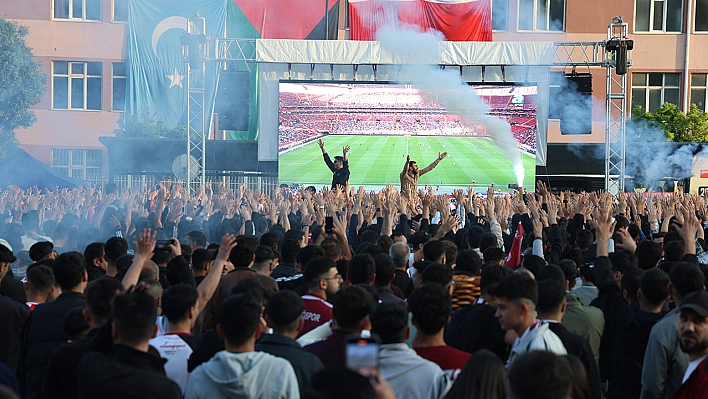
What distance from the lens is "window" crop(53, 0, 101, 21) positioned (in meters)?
29.8

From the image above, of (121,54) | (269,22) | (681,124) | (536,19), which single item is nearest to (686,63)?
(681,124)

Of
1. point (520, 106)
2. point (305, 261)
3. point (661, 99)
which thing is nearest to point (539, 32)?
point (661, 99)

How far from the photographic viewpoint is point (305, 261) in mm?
5719

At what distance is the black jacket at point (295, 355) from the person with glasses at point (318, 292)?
1020mm

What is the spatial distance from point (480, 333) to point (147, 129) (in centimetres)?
2453

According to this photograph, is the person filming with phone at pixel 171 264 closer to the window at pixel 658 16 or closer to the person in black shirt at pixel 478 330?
the person in black shirt at pixel 478 330

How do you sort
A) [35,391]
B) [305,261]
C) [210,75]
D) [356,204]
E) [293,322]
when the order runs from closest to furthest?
[293,322], [35,391], [305,261], [356,204], [210,75]

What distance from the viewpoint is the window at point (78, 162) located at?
31.5m

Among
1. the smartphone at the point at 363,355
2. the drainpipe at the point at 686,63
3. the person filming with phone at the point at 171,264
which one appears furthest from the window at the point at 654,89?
the smartphone at the point at 363,355

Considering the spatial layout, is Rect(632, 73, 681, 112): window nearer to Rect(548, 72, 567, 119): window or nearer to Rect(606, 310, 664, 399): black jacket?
Rect(548, 72, 567, 119): window

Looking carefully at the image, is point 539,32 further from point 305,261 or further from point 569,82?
point 305,261

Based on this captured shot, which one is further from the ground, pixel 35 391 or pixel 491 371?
pixel 491 371

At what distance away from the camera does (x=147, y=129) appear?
1085 inches

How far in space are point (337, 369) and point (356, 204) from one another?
8.79 m
